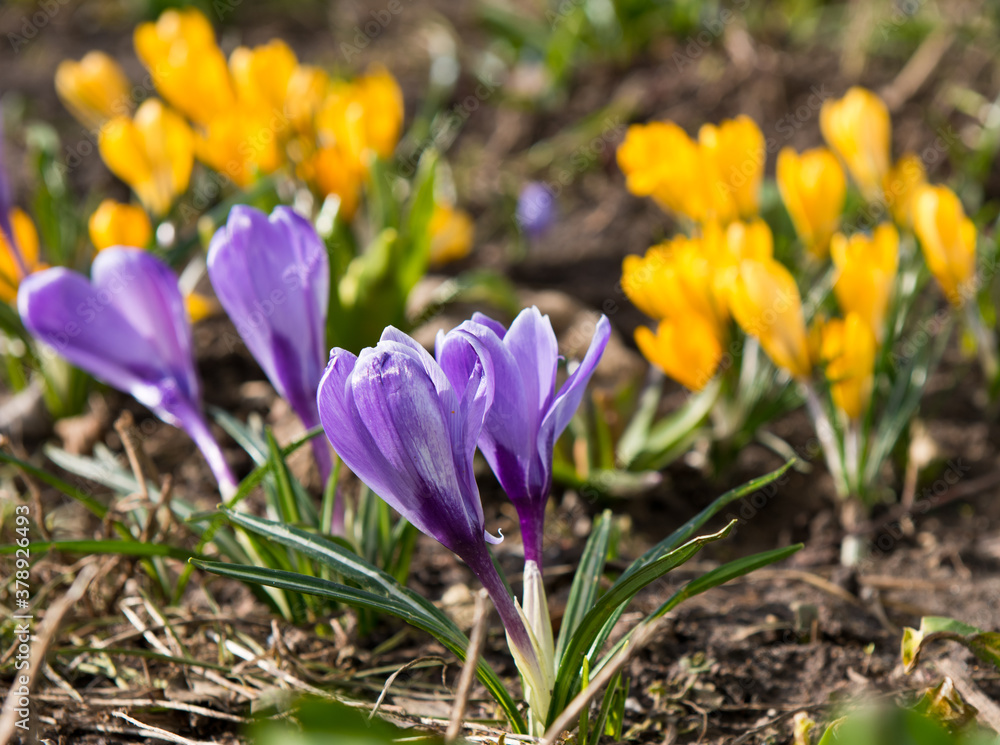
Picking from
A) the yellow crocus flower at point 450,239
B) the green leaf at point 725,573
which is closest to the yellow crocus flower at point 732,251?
the green leaf at point 725,573

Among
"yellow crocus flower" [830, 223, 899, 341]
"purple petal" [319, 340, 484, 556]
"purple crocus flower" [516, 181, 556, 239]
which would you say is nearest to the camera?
"purple petal" [319, 340, 484, 556]

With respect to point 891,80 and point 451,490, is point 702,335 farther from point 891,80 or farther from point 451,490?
point 891,80

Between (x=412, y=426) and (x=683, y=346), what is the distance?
93cm

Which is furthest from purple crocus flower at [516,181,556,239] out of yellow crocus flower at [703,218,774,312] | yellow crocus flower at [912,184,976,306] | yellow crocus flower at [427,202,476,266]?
yellow crocus flower at [912,184,976,306]

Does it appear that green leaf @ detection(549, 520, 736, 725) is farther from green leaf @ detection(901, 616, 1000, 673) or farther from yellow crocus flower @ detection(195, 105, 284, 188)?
yellow crocus flower @ detection(195, 105, 284, 188)

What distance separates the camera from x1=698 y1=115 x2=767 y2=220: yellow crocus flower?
6.18 feet

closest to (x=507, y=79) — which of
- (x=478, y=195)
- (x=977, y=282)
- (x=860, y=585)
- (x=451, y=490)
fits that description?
(x=478, y=195)

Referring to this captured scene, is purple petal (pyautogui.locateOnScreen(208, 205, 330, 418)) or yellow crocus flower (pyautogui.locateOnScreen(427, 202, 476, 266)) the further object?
yellow crocus flower (pyautogui.locateOnScreen(427, 202, 476, 266))

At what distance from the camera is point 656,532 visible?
1.74m

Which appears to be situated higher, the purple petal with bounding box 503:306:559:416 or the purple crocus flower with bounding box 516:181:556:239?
the purple petal with bounding box 503:306:559:416

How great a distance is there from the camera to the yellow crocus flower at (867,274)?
1.54 m

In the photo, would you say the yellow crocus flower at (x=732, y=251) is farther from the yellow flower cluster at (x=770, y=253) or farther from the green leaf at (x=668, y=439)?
the green leaf at (x=668, y=439)

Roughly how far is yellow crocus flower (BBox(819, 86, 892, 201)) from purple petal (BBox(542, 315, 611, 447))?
1344 mm

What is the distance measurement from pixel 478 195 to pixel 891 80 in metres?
1.64
